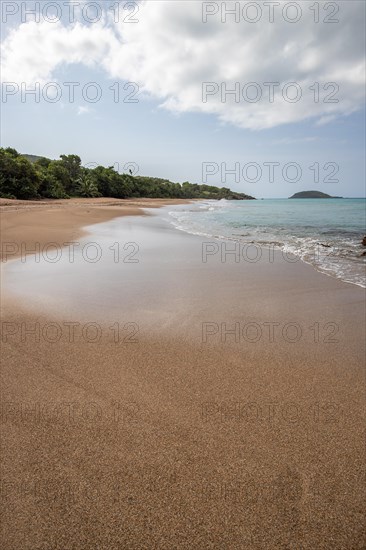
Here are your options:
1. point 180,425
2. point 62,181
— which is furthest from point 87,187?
point 180,425

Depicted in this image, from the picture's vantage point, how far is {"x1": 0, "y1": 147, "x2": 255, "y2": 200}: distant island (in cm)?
3069

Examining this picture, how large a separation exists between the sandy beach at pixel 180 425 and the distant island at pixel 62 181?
106 feet

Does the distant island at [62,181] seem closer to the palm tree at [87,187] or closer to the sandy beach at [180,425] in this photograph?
the palm tree at [87,187]

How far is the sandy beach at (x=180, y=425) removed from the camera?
5.00 feet

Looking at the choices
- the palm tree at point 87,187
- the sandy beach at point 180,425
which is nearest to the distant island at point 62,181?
the palm tree at point 87,187

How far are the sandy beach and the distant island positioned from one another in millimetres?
32160

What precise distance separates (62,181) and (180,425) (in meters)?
47.6

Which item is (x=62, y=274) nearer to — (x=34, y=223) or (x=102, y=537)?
(x=102, y=537)

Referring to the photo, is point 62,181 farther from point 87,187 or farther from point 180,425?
point 180,425

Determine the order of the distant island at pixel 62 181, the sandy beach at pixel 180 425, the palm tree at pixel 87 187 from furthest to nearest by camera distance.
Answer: the palm tree at pixel 87 187, the distant island at pixel 62 181, the sandy beach at pixel 180 425

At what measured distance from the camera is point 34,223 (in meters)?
13.1

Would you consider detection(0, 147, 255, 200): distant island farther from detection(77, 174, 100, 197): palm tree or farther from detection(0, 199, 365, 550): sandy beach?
detection(0, 199, 365, 550): sandy beach

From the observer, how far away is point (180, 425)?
2.11 meters

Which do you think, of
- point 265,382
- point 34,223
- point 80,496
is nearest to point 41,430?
point 80,496
